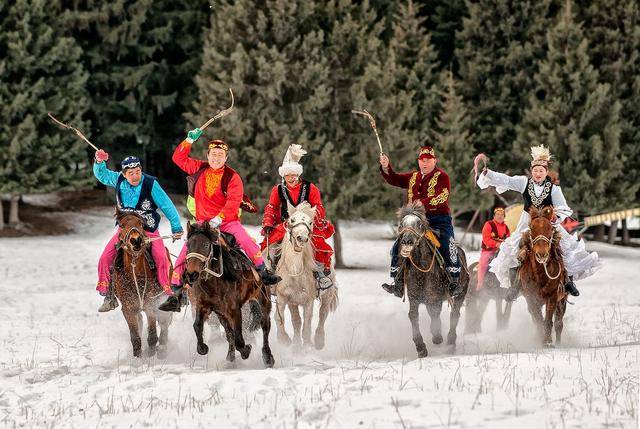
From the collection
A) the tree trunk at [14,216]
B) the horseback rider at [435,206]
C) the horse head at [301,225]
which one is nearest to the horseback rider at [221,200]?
the horse head at [301,225]

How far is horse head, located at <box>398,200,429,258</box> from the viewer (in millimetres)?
10750

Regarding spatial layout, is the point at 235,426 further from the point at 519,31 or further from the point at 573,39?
the point at 519,31

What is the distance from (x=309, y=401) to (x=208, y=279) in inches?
106

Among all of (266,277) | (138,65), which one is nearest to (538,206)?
(266,277)

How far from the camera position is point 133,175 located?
1112 cm

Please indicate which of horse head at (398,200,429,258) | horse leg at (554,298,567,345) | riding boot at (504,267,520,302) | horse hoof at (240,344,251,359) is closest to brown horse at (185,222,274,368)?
horse hoof at (240,344,251,359)

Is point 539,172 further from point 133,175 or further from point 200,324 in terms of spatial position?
point 133,175

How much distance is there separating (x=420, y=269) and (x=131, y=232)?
162 inches

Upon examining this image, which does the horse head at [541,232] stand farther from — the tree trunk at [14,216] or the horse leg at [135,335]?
the tree trunk at [14,216]

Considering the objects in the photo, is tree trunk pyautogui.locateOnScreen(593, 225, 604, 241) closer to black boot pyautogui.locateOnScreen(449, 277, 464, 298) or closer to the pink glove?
black boot pyautogui.locateOnScreen(449, 277, 464, 298)

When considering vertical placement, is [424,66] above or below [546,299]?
above

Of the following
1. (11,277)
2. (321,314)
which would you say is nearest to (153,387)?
(321,314)

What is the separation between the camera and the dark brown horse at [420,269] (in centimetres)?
1087

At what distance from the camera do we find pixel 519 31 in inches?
1453
